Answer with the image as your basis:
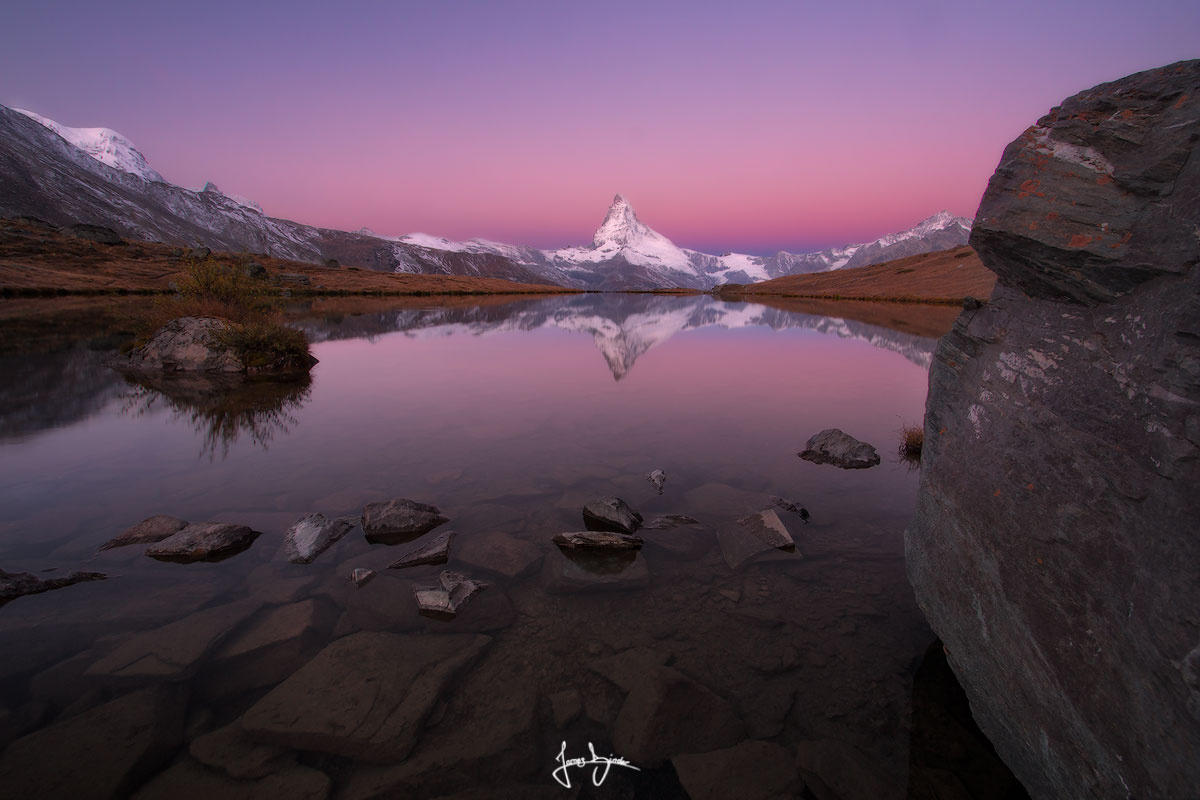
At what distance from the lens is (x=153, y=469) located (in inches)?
533

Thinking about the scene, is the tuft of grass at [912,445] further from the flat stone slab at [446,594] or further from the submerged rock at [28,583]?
the submerged rock at [28,583]

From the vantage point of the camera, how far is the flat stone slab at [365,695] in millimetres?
5648

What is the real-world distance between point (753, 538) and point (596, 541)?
319 cm

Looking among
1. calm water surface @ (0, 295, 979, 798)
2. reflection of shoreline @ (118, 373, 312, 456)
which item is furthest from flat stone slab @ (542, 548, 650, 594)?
reflection of shoreline @ (118, 373, 312, 456)

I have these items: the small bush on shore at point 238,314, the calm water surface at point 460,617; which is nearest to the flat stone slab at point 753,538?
the calm water surface at point 460,617

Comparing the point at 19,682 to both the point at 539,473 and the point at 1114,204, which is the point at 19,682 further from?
the point at 1114,204

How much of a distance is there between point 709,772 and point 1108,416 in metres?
5.50

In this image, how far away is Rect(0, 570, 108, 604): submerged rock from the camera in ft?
26.4

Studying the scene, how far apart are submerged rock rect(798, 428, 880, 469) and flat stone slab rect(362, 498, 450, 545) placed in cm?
1083

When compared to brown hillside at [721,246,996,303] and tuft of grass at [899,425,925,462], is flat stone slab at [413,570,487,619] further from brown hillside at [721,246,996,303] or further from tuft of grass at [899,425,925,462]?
brown hillside at [721,246,996,303]

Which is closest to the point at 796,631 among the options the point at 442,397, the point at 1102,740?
the point at 1102,740

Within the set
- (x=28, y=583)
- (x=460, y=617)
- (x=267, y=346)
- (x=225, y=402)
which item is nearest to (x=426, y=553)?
(x=460, y=617)
